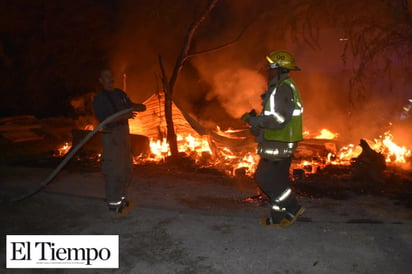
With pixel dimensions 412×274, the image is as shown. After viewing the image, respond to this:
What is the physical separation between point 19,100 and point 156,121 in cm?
690

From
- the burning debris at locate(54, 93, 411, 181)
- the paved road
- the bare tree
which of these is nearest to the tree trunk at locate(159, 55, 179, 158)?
the burning debris at locate(54, 93, 411, 181)

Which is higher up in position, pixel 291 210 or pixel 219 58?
pixel 219 58

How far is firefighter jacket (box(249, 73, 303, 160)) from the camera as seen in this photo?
4.54m

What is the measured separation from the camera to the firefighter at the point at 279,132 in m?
4.55

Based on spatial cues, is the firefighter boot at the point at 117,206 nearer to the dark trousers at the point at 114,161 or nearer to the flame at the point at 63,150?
the dark trousers at the point at 114,161

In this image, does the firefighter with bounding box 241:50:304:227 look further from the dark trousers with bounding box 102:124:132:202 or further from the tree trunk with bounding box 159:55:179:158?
the tree trunk with bounding box 159:55:179:158

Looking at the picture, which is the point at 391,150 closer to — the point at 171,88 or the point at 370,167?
the point at 370,167

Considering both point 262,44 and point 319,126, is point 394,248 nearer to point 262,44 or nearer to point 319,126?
point 319,126

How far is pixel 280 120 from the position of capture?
4.52 m

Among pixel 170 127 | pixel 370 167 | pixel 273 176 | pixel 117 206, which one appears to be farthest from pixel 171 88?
pixel 273 176

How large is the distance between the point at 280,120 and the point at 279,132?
0.19 m

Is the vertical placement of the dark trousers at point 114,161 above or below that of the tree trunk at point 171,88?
below

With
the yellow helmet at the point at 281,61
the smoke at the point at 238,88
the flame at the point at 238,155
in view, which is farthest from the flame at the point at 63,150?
the yellow helmet at the point at 281,61

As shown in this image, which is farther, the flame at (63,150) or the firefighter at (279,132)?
the flame at (63,150)
